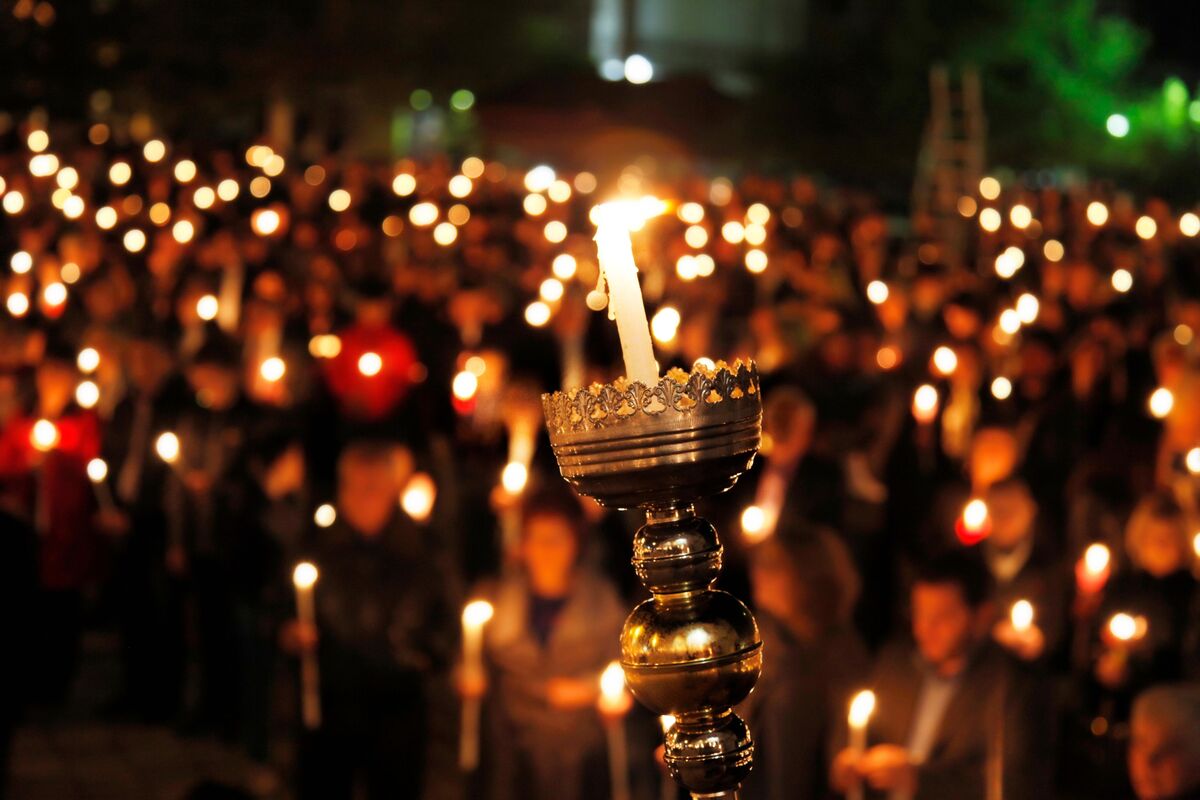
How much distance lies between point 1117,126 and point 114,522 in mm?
26626

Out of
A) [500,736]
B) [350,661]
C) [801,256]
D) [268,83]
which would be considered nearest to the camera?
[500,736]

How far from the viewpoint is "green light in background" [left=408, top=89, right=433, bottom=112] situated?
33.4 m

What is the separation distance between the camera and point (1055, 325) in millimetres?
11297

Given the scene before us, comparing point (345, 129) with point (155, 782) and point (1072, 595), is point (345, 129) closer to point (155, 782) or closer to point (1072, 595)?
point (155, 782)

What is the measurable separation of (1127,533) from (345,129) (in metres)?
25.1

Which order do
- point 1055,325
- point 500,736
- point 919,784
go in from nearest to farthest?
point 919,784 < point 500,736 < point 1055,325

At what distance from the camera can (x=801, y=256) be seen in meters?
14.0

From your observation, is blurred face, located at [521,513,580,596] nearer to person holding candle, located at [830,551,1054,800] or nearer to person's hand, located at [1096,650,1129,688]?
person holding candle, located at [830,551,1054,800]

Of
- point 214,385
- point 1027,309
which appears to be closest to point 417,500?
point 214,385

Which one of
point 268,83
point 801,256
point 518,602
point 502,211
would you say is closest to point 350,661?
point 518,602

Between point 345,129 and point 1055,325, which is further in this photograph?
point 345,129

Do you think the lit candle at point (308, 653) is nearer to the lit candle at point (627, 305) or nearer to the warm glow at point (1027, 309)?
the lit candle at point (627, 305)

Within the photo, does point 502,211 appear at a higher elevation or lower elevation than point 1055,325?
Answer: higher

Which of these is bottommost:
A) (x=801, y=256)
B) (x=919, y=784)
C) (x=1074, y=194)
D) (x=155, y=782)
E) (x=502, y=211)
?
(x=919, y=784)
